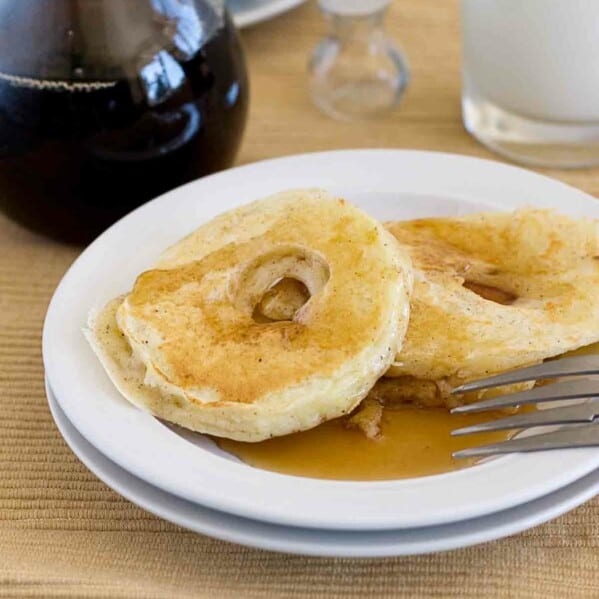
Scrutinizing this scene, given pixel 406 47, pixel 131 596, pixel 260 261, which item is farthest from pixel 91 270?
pixel 406 47

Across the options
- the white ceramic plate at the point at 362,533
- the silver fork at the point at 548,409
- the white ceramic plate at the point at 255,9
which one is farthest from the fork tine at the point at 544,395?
the white ceramic plate at the point at 255,9

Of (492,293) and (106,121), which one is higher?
(106,121)

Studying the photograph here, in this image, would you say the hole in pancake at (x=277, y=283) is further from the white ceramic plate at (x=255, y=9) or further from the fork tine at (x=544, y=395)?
the white ceramic plate at (x=255, y=9)

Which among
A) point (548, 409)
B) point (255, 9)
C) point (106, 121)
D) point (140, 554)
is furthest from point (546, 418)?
point (255, 9)

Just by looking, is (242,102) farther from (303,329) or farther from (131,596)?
(131,596)

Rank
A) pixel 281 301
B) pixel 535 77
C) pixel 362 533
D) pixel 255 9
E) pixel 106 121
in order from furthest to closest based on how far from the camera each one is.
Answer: pixel 255 9 < pixel 535 77 < pixel 106 121 < pixel 281 301 < pixel 362 533

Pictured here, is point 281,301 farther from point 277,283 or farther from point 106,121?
point 106,121
